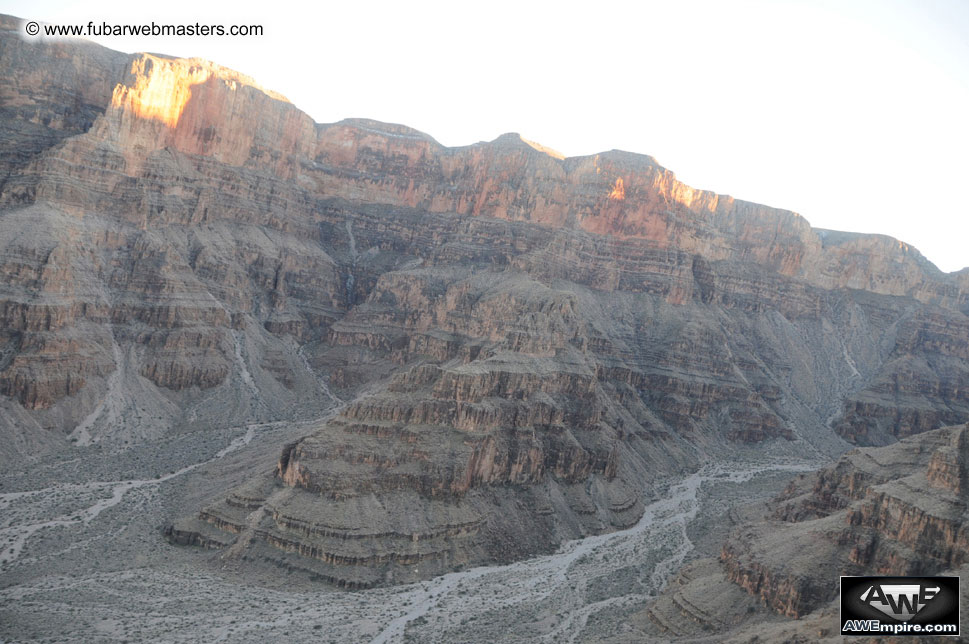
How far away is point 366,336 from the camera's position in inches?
6693

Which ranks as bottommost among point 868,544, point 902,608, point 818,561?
point 818,561

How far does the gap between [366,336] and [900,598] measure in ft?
424

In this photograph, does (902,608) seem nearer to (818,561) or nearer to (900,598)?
(900,598)

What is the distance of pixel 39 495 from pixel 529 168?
124m

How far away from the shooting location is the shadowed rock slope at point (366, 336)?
9188cm

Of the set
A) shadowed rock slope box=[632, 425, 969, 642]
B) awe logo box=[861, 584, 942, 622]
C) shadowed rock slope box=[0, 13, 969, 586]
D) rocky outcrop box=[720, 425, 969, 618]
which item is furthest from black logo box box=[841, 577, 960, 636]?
shadowed rock slope box=[0, 13, 969, 586]

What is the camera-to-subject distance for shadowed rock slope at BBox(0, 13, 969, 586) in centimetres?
9188

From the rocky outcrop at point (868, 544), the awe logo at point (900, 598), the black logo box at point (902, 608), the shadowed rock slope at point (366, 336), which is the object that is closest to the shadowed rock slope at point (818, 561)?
the rocky outcrop at point (868, 544)

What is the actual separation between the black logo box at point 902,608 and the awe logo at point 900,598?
136mm

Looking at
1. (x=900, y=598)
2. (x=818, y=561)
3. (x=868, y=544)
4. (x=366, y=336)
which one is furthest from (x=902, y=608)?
(x=366, y=336)

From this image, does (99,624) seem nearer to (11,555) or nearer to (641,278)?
(11,555)

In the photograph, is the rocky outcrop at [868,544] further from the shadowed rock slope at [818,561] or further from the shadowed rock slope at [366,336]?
the shadowed rock slope at [366,336]

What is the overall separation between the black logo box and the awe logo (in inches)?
5.3

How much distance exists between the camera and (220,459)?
115 meters
